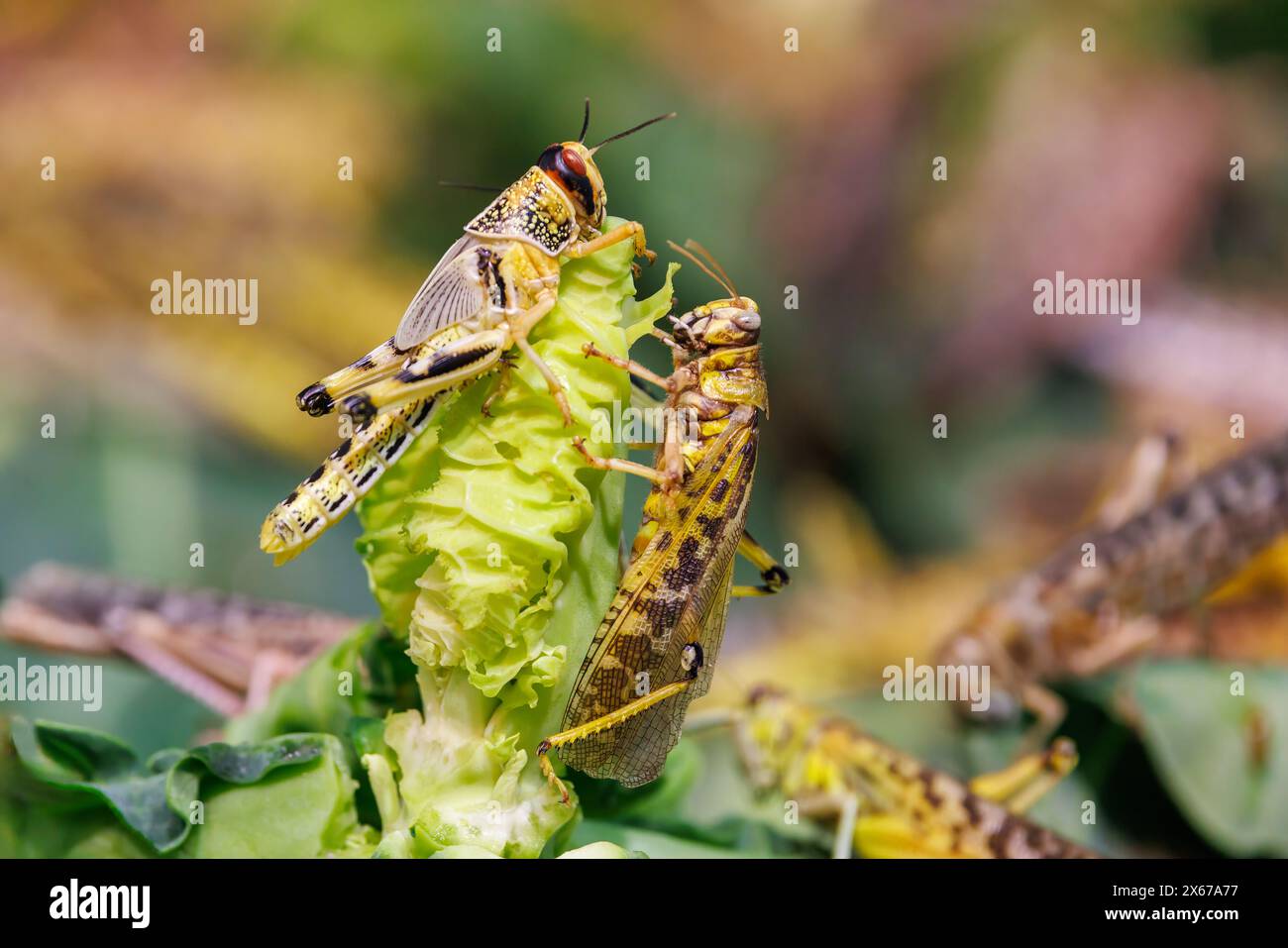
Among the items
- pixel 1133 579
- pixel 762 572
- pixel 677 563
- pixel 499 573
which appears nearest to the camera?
pixel 499 573

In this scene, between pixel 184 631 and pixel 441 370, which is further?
pixel 184 631

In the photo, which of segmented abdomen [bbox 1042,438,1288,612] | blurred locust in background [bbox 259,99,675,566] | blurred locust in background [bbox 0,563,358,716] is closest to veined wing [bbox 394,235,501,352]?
blurred locust in background [bbox 259,99,675,566]

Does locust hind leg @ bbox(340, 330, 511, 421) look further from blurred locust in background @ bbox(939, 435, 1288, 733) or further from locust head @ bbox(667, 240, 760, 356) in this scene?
blurred locust in background @ bbox(939, 435, 1288, 733)

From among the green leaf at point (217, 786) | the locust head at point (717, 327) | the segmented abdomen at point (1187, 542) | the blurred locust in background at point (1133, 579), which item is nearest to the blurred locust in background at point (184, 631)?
the green leaf at point (217, 786)

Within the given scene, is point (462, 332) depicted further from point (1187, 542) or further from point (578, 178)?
point (1187, 542)

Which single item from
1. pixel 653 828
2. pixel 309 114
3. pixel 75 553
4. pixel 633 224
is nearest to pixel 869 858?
pixel 653 828

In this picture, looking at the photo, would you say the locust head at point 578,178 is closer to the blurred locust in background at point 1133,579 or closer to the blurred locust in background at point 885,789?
the blurred locust in background at point 885,789

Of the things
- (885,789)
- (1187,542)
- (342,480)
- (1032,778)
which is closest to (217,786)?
(342,480)
